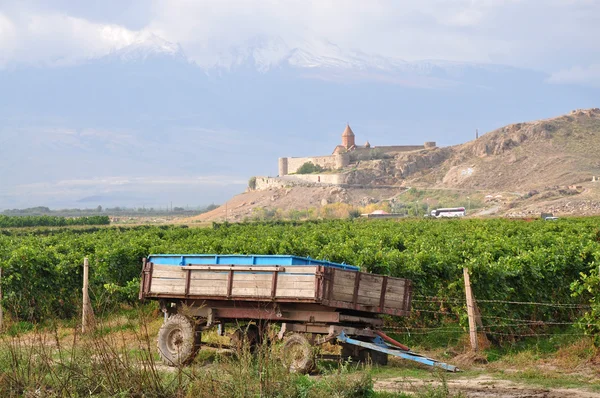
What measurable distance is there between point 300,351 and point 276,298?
3.05 ft

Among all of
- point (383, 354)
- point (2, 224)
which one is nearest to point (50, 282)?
point (383, 354)

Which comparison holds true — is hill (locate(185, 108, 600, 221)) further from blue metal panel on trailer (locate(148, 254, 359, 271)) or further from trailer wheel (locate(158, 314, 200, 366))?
trailer wheel (locate(158, 314, 200, 366))

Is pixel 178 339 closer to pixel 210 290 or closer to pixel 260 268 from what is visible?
pixel 210 290

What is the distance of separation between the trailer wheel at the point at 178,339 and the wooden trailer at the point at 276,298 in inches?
0.7

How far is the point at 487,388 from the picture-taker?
447 inches

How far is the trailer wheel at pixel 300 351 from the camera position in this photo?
485 inches

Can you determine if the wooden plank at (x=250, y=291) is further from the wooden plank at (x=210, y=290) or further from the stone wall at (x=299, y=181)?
the stone wall at (x=299, y=181)

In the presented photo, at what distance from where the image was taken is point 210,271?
13.3m

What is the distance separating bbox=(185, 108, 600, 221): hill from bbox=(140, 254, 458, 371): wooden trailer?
360ft

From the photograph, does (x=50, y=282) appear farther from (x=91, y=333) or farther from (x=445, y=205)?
(x=445, y=205)

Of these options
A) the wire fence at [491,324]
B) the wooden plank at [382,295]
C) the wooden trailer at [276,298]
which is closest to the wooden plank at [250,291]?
the wooden trailer at [276,298]

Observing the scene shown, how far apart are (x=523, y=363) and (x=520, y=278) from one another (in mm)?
3663

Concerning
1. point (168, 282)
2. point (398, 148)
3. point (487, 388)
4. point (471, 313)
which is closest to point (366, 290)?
point (487, 388)

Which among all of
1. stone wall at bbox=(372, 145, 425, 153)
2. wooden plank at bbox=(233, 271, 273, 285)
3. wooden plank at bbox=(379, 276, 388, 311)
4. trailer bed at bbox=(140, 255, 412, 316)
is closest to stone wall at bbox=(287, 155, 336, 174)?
stone wall at bbox=(372, 145, 425, 153)
